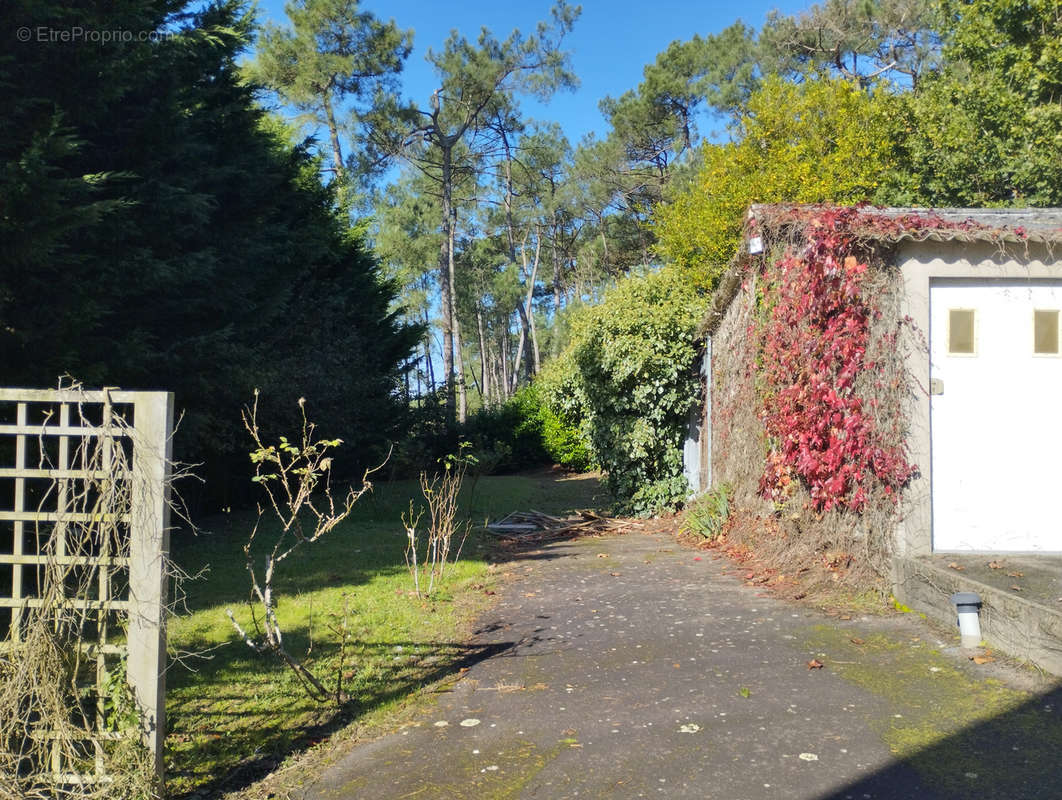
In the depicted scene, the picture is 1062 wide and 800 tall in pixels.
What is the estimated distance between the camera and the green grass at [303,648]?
163 inches

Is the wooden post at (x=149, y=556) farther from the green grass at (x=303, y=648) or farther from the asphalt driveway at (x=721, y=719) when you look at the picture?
the asphalt driveway at (x=721, y=719)

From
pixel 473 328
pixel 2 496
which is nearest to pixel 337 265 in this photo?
pixel 2 496

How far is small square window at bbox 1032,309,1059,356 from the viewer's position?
6.43m

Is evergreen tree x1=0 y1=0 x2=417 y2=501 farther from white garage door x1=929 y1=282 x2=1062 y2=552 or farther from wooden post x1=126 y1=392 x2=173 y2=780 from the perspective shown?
white garage door x1=929 y1=282 x2=1062 y2=552

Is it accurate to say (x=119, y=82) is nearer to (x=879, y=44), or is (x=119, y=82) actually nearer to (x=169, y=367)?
(x=169, y=367)

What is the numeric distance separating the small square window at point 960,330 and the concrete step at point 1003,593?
5.56 ft

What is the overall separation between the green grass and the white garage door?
412 centimetres

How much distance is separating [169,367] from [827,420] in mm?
7781

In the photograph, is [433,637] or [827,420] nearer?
[433,637]

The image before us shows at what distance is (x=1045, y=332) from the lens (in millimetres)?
6449

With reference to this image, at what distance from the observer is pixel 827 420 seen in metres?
6.87

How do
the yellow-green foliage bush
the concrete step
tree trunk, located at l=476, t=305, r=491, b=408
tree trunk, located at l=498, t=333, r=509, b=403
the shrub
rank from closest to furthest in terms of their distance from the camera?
1. the concrete step
2. the shrub
3. the yellow-green foliage bush
4. tree trunk, located at l=476, t=305, r=491, b=408
5. tree trunk, located at l=498, t=333, r=509, b=403
